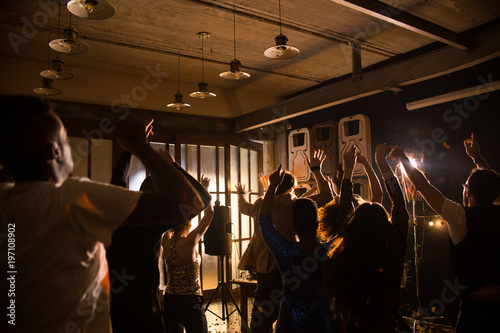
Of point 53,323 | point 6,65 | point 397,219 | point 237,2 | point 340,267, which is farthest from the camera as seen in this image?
point 6,65

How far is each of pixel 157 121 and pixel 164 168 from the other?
539 cm

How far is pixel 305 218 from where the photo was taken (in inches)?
76.0

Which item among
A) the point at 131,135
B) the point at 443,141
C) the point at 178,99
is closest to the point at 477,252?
the point at 131,135

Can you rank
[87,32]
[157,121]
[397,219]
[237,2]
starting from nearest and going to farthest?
1. [397,219]
2. [237,2]
3. [87,32]
4. [157,121]

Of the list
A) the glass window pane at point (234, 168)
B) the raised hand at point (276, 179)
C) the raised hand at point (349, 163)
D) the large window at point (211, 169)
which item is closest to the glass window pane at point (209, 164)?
the large window at point (211, 169)

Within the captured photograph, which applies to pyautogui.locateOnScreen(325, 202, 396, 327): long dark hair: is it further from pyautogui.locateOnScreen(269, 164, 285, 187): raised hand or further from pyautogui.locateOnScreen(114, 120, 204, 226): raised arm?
pyautogui.locateOnScreen(114, 120, 204, 226): raised arm

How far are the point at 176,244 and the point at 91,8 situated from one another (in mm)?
1774

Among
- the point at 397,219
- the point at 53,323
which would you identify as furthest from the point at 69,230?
the point at 397,219

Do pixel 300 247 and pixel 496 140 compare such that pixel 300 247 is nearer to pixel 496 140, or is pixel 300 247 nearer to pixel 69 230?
pixel 69 230

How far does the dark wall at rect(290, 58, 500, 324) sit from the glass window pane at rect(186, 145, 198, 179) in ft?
10.8

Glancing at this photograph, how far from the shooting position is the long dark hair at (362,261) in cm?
169

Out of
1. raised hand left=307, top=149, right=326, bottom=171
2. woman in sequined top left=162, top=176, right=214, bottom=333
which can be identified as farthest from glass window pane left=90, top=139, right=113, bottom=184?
raised hand left=307, top=149, right=326, bottom=171

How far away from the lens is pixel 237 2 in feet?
12.2

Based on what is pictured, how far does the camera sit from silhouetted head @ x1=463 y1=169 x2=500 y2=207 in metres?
1.93
